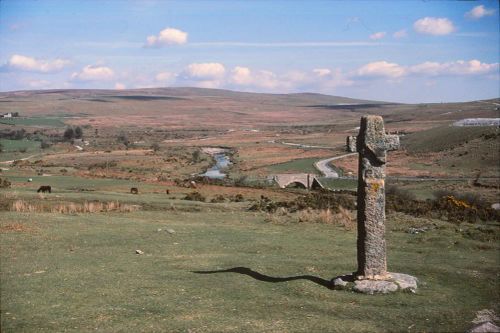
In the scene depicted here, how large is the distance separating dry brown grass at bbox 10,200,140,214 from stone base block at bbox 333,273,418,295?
18.1 meters

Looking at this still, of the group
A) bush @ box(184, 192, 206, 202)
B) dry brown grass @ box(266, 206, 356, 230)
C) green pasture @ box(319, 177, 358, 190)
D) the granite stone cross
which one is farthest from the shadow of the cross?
green pasture @ box(319, 177, 358, 190)

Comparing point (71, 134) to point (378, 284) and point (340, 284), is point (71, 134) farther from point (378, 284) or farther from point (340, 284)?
point (378, 284)

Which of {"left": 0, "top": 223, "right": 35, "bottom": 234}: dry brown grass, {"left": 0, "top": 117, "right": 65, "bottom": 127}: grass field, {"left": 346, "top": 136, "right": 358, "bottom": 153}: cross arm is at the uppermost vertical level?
{"left": 0, "top": 117, "right": 65, "bottom": 127}: grass field

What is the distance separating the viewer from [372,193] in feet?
48.6

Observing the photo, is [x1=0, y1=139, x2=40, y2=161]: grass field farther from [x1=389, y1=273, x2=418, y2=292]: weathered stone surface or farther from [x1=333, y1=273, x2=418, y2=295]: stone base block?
[x1=389, y1=273, x2=418, y2=292]: weathered stone surface

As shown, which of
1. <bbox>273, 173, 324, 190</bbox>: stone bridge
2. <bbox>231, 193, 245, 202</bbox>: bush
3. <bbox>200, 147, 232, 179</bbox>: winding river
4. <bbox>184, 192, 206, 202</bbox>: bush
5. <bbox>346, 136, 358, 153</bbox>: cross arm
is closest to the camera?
<bbox>346, 136, 358, 153</bbox>: cross arm

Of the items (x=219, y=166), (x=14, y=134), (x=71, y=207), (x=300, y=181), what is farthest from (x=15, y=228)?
(x=14, y=134)

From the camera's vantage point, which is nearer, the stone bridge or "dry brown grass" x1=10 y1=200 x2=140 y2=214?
"dry brown grass" x1=10 y1=200 x2=140 y2=214

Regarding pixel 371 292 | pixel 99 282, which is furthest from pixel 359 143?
pixel 99 282

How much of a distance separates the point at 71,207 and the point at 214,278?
16.0 m

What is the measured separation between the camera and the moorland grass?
1202cm

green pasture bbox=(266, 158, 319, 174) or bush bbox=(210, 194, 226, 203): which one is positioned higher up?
bush bbox=(210, 194, 226, 203)

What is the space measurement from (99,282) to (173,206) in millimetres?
18703

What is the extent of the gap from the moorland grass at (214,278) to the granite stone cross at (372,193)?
1051mm
